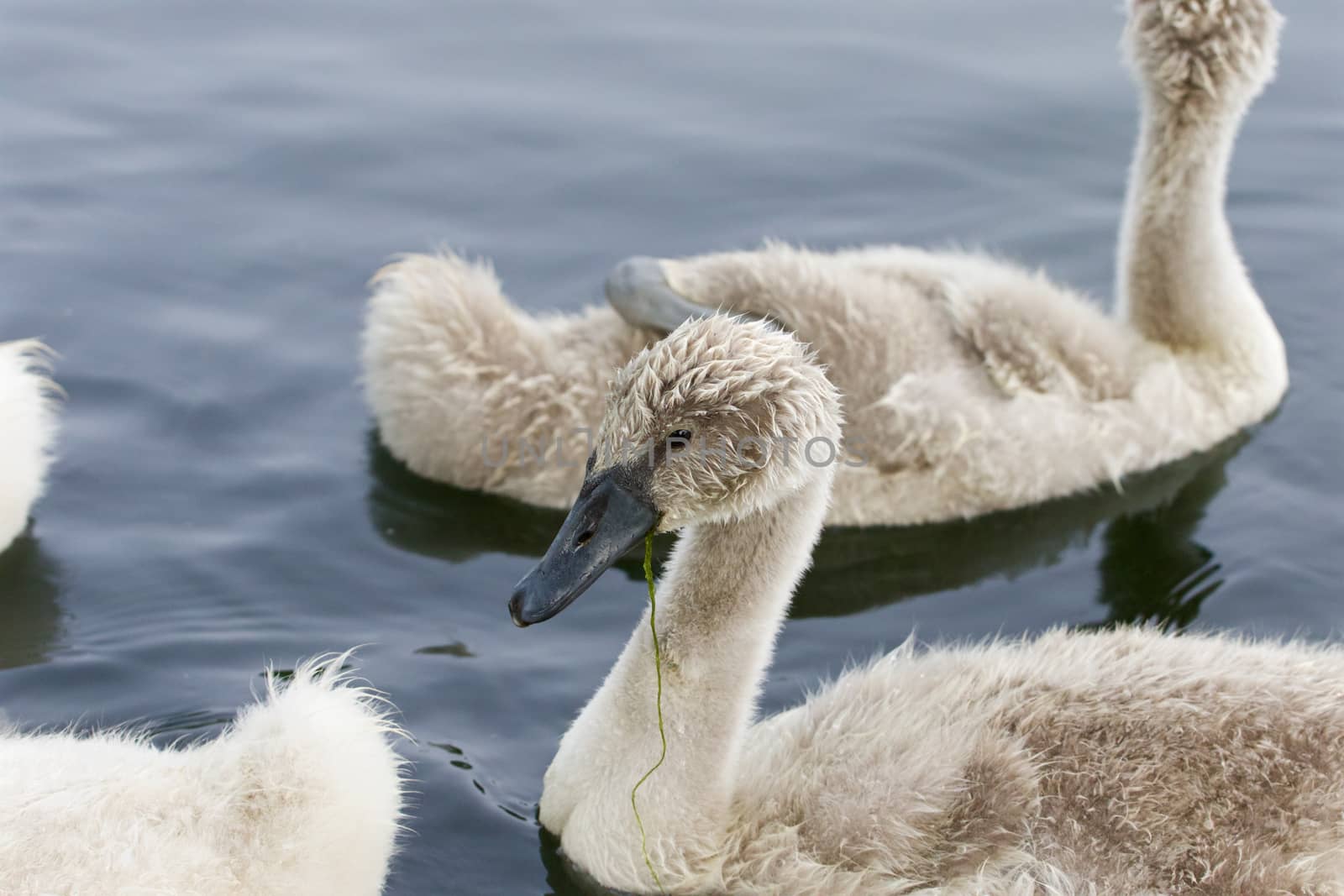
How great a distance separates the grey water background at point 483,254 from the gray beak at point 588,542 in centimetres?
93

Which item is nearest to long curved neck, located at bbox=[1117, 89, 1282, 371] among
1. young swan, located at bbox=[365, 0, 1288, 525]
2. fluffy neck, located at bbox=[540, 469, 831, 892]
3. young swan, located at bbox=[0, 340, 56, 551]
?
young swan, located at bbox=[365, 0, 1288, 525]

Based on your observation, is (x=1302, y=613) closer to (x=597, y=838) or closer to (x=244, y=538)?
(x=597, y=838)

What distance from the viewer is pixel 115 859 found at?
12.9ft

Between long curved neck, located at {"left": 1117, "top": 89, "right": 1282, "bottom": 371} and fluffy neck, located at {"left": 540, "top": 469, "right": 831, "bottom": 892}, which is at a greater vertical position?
long curved neck, located at {"left": 1117, "top": 89, "right": 1282, "bottom": 371}

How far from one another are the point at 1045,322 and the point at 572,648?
2.23 metres

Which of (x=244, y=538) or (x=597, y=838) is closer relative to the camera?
(x=597, y=838)

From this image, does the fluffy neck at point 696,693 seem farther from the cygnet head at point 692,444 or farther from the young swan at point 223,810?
the young swan at point 223,810

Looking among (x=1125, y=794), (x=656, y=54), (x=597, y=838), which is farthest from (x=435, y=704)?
(x=656, y=54)

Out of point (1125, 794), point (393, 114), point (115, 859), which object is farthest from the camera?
point (393, 114)

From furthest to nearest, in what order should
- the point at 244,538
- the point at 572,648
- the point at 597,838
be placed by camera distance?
the point at 244,538 < the point at 572,648 < the point at 597,838

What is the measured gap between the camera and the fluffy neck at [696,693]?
4.59 m

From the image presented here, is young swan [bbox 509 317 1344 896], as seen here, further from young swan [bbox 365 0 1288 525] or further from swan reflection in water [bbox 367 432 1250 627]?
young swan [bbox 365 0 1288 525]

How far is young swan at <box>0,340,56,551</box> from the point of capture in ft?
20.1

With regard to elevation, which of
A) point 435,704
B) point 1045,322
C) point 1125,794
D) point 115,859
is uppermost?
point 1045,322
